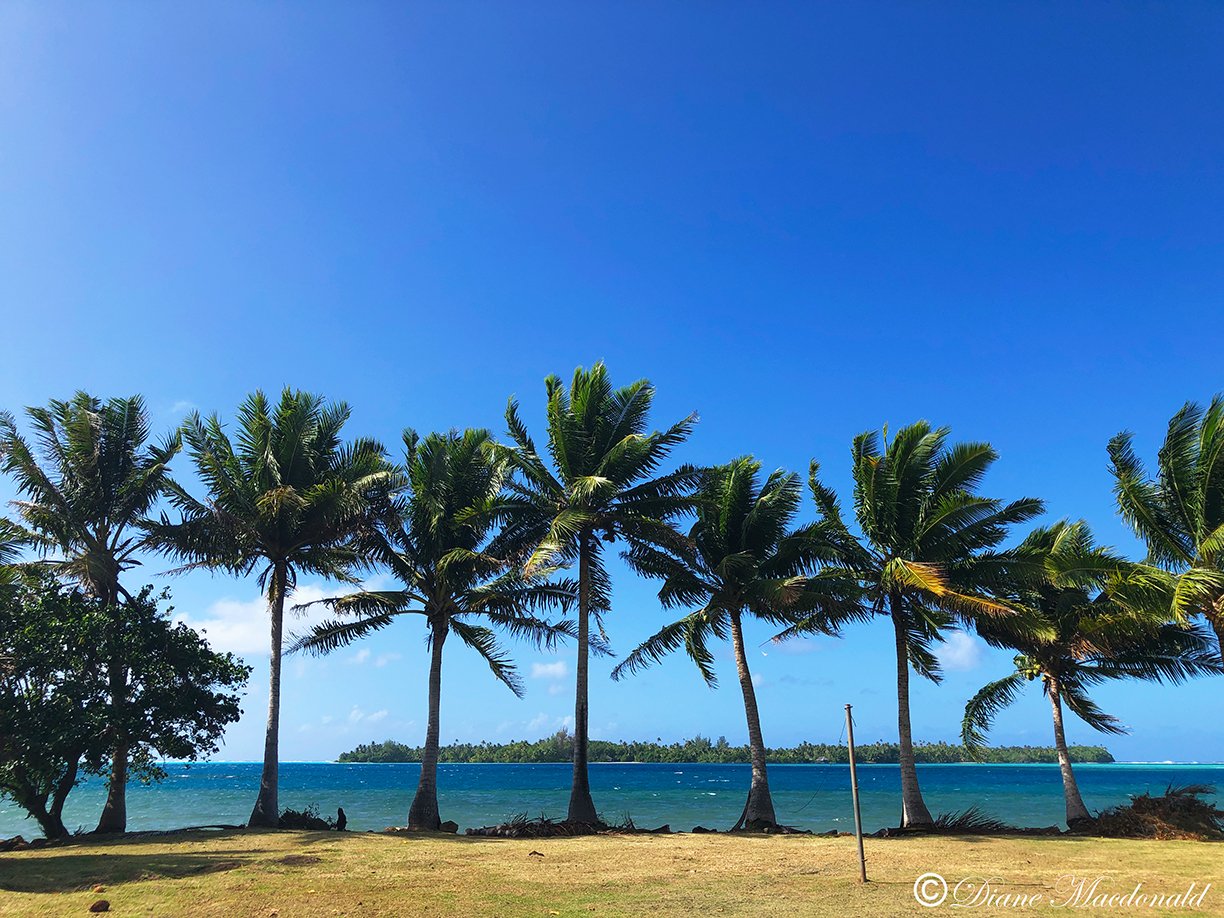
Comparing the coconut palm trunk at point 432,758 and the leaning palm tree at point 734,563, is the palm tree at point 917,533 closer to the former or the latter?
the leaning palm tree at point 734,563

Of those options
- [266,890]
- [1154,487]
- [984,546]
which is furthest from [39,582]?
[1154,487]

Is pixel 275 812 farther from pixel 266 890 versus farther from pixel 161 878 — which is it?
pixel 266 890

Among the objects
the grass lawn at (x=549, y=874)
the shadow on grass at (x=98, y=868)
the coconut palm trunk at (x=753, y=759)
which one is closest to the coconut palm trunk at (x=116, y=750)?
the grass lawn at (x=549, y=874)

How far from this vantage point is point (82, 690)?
17.4m

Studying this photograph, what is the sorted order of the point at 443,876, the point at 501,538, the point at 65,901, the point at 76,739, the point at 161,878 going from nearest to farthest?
the point at 65,901
the point at 161,878
the point at 443,876
the point at 76,739
the point at 501,538

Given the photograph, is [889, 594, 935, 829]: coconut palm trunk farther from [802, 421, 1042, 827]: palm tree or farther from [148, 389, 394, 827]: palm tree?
[148, 389, 394, 827]: palm tree

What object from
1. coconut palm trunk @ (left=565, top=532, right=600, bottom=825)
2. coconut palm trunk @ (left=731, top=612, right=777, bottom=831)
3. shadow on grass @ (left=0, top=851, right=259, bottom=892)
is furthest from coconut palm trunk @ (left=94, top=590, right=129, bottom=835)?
coconut palm trunk @ (left=731, top=612, right=777, bottom=831)

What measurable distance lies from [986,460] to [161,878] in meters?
19.9

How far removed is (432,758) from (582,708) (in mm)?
4176

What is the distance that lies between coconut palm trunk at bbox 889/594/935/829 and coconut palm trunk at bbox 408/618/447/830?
39.1ft

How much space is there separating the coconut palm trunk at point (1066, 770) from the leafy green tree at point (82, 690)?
2202cm

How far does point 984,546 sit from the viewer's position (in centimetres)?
2114

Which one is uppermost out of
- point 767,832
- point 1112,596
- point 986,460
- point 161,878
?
point 986,460

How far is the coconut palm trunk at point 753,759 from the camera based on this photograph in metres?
20.7
